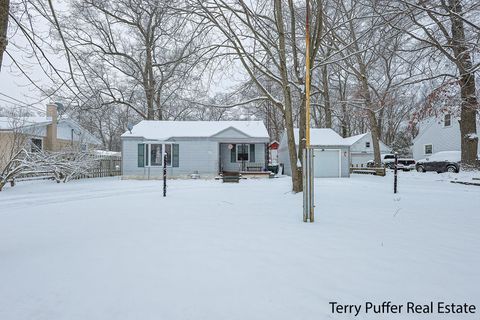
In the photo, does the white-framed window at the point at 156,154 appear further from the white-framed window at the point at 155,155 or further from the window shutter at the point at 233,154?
the window shutter at the point at 233,154

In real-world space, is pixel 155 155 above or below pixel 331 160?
above

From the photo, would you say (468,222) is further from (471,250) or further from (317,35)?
(317,35)

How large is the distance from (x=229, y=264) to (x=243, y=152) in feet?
59.1

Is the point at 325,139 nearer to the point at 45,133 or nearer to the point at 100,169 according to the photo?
the point at 100,169

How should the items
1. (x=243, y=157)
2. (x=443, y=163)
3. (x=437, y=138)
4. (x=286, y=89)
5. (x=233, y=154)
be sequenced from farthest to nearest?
(x=437, y=138), (x=233, y=154), (x=243, y=157), (x=443, y=163), (x=286, y=89)

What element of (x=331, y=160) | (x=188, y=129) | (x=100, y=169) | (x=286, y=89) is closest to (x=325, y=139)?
(x=331, y=160)

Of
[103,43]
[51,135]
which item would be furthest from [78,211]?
[103,43]

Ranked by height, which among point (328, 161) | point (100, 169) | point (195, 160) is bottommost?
point (100, 169)

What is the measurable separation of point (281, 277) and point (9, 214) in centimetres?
675

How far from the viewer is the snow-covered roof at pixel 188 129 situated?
745 inches

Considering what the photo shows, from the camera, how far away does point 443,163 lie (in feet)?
68.3

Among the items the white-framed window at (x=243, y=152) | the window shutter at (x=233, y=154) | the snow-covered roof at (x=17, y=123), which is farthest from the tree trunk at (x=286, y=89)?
the snow-covered roof at (x=17, y=123)

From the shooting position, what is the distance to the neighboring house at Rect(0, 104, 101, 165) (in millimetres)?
14930

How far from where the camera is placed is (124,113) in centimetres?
3581
